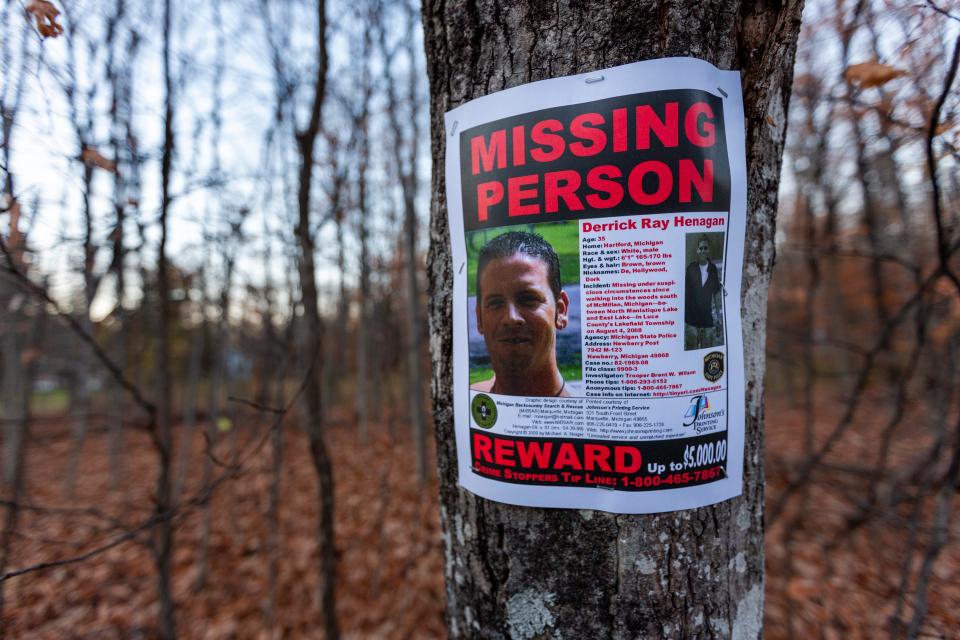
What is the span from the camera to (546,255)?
764 mm

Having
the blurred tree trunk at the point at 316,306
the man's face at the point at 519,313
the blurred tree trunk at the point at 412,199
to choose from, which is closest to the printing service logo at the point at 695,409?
the man's face at the point at 519,313

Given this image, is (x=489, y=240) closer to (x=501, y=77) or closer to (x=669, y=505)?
(x=501, y=77)

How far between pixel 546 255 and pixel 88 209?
67.7 inches

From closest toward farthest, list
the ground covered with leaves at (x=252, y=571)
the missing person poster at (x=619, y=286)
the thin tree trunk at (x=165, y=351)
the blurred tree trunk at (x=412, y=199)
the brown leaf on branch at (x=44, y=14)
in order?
the missing person poster at (x=619, y=286) < the brown leaf on branch at (x=44, y=14) < the thin tree trunk at (x=165, y=351) < the ground covered with leaves at (x=252, y=571) < the blurred tree trunk at (x=412, y=199)

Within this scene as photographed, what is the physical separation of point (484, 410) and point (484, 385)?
0.05 metres

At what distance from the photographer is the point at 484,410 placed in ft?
2.75

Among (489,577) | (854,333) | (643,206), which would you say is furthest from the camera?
(854,333)

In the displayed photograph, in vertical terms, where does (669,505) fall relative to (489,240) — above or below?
below

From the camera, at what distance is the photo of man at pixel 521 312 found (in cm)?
76

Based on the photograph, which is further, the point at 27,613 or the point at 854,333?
the point at 854,333

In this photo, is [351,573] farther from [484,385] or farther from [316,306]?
[484,385]

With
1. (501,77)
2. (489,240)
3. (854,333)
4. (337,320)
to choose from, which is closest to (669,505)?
(489,240)

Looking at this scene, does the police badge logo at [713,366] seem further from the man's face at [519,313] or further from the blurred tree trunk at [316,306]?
the blurred tree trunk at [316,306]

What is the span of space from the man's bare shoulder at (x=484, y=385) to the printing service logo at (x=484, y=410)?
1 cm
